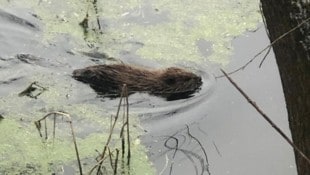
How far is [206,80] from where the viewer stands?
17.7 ft

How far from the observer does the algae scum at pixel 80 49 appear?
4.48 meters

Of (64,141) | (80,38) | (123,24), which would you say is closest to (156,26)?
(123,24)

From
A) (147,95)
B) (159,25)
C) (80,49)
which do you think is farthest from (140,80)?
(159,25)

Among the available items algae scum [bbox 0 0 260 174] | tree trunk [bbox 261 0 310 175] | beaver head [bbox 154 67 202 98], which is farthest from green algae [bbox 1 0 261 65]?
tree trunk [bbox 261 0 310 175]

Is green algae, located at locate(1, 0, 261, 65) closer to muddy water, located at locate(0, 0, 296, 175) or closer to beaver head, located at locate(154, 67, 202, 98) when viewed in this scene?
muddy water, located at locate(0, 0, 296, 175)

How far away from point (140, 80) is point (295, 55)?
241 cm

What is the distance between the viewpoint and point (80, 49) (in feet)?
18.6

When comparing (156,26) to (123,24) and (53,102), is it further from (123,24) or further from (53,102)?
(53,102)

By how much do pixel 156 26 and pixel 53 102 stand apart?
1.41m

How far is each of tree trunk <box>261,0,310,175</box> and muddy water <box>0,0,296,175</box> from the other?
1.55m

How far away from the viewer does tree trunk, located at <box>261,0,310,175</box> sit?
2748mm

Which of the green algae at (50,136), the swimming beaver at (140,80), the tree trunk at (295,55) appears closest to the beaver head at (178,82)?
the swimming beaver at (140,80)

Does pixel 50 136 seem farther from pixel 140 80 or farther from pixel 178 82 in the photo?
pixel 178 82

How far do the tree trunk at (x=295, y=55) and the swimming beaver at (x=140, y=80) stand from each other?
2172mm
